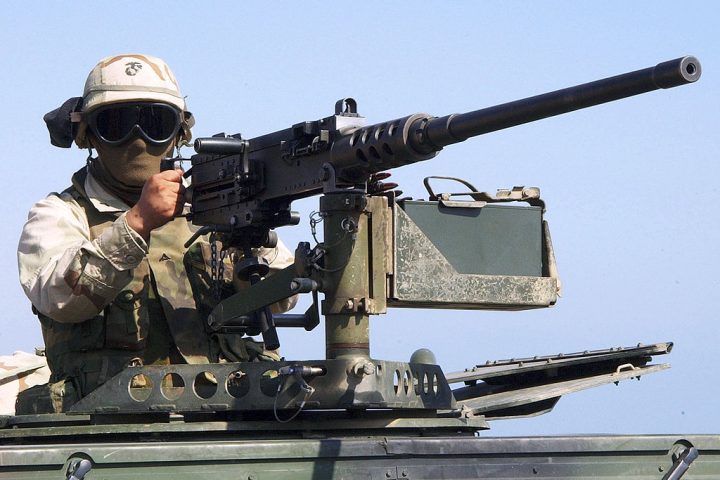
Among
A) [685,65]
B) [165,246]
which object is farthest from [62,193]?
[685,65]

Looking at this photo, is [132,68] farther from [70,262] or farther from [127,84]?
[70,262]

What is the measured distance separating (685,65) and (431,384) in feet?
7.75

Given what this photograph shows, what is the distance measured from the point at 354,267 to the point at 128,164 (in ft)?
7.38

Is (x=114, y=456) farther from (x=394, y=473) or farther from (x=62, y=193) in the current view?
(x=62, y=193)

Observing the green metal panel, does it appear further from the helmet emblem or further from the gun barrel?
the helmet emblem

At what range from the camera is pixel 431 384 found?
25.1ft

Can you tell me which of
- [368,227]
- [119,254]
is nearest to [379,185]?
[368,227]

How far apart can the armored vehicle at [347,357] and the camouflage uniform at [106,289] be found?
44 cm

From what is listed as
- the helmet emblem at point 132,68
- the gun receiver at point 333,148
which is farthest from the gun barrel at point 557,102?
the helmet emblem at point 132,68

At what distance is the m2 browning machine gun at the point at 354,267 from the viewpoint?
726 cm

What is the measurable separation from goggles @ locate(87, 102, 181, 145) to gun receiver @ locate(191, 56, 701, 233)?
65cm

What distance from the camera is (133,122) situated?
9078 mm

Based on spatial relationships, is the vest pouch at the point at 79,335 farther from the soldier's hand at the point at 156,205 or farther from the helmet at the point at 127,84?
the helmet at the point at 127,84

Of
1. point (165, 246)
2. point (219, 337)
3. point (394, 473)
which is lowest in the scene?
point (394, 473)
